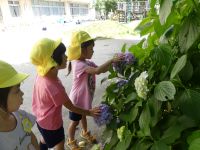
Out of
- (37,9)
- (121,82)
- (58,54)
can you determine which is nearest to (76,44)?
(58,54)

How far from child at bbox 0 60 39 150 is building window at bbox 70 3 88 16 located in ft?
104

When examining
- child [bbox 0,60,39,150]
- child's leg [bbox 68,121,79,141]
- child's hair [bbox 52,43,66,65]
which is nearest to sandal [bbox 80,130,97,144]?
child's leg [bbox 68,121,79,141]

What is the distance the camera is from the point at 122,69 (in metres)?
A: 1.50

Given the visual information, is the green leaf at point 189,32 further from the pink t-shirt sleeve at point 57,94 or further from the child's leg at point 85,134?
the child's leg at point 85,134

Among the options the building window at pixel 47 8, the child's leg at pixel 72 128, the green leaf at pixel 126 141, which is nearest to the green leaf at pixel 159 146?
the green leaf at pixel 126 141

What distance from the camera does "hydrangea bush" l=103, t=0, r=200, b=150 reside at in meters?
0.96

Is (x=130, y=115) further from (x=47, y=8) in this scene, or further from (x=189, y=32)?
(x=47, y=8)

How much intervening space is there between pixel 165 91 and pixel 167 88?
0.04 feet

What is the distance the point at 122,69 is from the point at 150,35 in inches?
10.2

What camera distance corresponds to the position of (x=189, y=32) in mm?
989

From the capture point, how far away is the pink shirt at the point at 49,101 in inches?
84.7

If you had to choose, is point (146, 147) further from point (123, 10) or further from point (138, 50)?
point (123, 10)

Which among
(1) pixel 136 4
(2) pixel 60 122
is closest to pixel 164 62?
(2) pixel 60 122

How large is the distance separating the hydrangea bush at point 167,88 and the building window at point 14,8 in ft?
73.1
